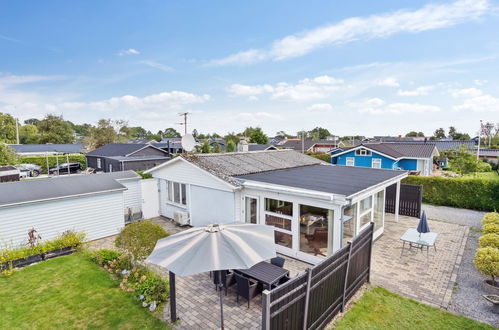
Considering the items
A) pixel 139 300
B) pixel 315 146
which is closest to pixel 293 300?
pixel 139 300

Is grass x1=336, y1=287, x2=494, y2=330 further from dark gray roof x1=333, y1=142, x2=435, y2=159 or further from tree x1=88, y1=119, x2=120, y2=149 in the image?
tree x1=88, y1=119, x2=120, y2=149

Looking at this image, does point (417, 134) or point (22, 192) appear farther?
point (417, 134)

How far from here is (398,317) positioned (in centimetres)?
563

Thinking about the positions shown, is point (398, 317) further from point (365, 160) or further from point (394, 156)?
point (365, 160)

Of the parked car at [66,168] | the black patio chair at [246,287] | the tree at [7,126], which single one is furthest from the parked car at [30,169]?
the black patio chair at [246,287]

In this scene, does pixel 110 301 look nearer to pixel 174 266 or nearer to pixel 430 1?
pixel 174 266

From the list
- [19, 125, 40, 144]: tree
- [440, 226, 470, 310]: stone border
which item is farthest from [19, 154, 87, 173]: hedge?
[440, 226, 470, 310]: stone border

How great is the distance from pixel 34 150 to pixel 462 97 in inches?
2449

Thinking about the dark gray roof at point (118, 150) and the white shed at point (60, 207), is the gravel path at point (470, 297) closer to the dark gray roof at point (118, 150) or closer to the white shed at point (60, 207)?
the white shed at point (60, 207)

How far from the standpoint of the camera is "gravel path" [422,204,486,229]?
1330cm

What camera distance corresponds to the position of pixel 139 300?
638cm

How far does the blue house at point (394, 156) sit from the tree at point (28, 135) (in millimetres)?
74476

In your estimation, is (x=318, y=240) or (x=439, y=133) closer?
(x=318, y=240)

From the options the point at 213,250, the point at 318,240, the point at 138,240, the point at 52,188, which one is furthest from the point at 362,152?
the point at 213,250
